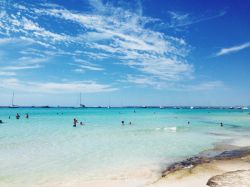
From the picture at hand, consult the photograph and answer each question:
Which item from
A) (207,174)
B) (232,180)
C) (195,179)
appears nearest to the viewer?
(232,180)

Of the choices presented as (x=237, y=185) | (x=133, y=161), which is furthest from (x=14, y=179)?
(x=237, y=185)

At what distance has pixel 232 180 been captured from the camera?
10094mm

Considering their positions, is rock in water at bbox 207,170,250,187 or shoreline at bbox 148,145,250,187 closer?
rock in water at bbox 207,170,250,187

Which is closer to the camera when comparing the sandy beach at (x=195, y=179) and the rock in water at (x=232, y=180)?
the rock in water at (x=232, y=180)

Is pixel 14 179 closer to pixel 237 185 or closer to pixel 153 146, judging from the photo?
pixel 237 185

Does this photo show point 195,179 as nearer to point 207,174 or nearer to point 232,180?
point 207,174

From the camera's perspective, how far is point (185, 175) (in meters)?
12.0

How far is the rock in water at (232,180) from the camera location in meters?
9.64

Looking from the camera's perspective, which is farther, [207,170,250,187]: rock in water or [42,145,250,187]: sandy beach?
[42,145,250,187]: sandy beach

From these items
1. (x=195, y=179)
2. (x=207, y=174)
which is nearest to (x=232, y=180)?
(x=195, y=179)

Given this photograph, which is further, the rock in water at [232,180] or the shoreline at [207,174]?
the shoreline at [207,174]

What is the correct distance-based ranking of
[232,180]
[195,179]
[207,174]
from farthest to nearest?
1. [207,174]
2. [195,179]
3. [232,180]

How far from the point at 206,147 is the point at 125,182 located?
11.1 metres

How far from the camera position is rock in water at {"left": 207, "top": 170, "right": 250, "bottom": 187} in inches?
379
